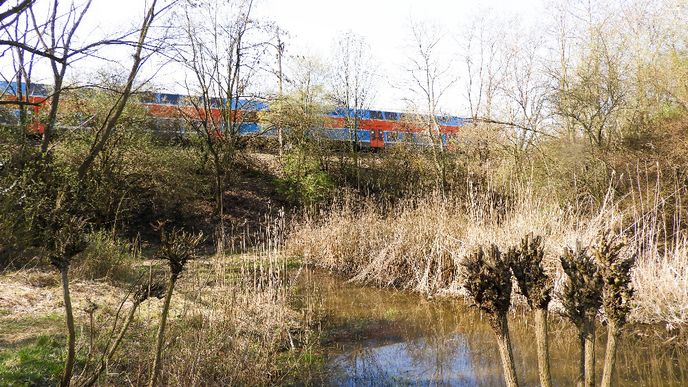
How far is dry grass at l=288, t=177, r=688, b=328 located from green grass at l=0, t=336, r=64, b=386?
3963mm

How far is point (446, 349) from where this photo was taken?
5.77 meters

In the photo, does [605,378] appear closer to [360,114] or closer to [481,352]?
[481,352]

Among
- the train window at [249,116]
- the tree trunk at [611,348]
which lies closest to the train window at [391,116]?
the train window at [249,116]

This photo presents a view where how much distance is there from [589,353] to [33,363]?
4249 millimetres

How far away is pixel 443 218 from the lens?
8.75m

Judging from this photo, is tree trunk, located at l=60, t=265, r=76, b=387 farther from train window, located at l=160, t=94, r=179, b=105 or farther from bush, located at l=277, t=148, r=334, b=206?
train window, located at l=160, t=94, r=179, b=105

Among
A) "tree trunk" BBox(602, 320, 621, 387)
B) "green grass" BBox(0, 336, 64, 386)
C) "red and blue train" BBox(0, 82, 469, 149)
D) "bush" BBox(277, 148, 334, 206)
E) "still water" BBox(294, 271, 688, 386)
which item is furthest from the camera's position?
"bush" BBox(277, 148, 334, 206)

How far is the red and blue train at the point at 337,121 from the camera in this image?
15.7m

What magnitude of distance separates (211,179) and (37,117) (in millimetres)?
7175

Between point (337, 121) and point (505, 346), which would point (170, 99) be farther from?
point (505, 346)

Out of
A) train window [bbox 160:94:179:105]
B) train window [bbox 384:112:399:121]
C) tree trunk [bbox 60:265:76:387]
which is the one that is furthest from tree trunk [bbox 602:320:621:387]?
train window [bbox 384:112:399:121]

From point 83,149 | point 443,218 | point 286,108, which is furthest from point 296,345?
point 286,108

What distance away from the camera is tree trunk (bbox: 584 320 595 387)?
148cm

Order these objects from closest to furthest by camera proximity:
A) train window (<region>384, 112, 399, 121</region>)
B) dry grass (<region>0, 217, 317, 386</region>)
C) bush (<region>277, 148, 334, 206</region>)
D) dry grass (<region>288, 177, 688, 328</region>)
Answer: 1. dry grass (<region>0, 217, 317, 386</region>)
2. dry grass (<region>288, 177, 688, 328</region>)
3. bush (<region>277, 148, 334, 206</region>)
4. train window (<region>384, 112, 399, 121</region>)
